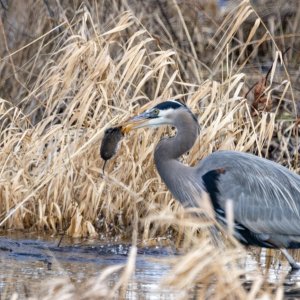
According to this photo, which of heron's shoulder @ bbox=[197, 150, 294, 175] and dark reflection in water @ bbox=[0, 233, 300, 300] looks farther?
heron's shoulder @ bbox=[197, 150, 294, 175]

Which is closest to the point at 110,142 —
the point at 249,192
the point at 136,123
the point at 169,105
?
the point at 136,123

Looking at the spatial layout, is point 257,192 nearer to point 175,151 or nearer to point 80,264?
point 175,151

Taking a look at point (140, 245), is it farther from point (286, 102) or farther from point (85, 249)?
point (286, 102)

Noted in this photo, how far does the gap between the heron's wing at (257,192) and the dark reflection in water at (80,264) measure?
0.31 m

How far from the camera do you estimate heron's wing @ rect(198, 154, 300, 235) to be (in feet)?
21.8

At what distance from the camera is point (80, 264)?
6.51m

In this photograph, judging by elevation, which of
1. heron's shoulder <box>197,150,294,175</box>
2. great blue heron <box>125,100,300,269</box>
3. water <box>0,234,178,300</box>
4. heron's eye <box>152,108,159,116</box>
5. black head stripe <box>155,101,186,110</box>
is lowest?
water <box>0,234,178,300</box>

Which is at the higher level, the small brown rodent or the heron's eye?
the heron's eye

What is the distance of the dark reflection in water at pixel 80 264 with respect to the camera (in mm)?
5539

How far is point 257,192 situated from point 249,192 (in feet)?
0.18

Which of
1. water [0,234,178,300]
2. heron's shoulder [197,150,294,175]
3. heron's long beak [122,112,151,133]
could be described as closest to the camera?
water [0,234,178,300]

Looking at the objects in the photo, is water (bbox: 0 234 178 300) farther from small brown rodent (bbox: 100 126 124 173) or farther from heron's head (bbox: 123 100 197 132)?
heron's head (bbox: 123 100 197 132)

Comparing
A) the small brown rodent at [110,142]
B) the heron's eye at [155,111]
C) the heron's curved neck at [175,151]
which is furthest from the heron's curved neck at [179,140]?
the small brown rodent at [110,142]

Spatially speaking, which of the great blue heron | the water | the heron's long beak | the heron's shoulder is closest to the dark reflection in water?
the water
